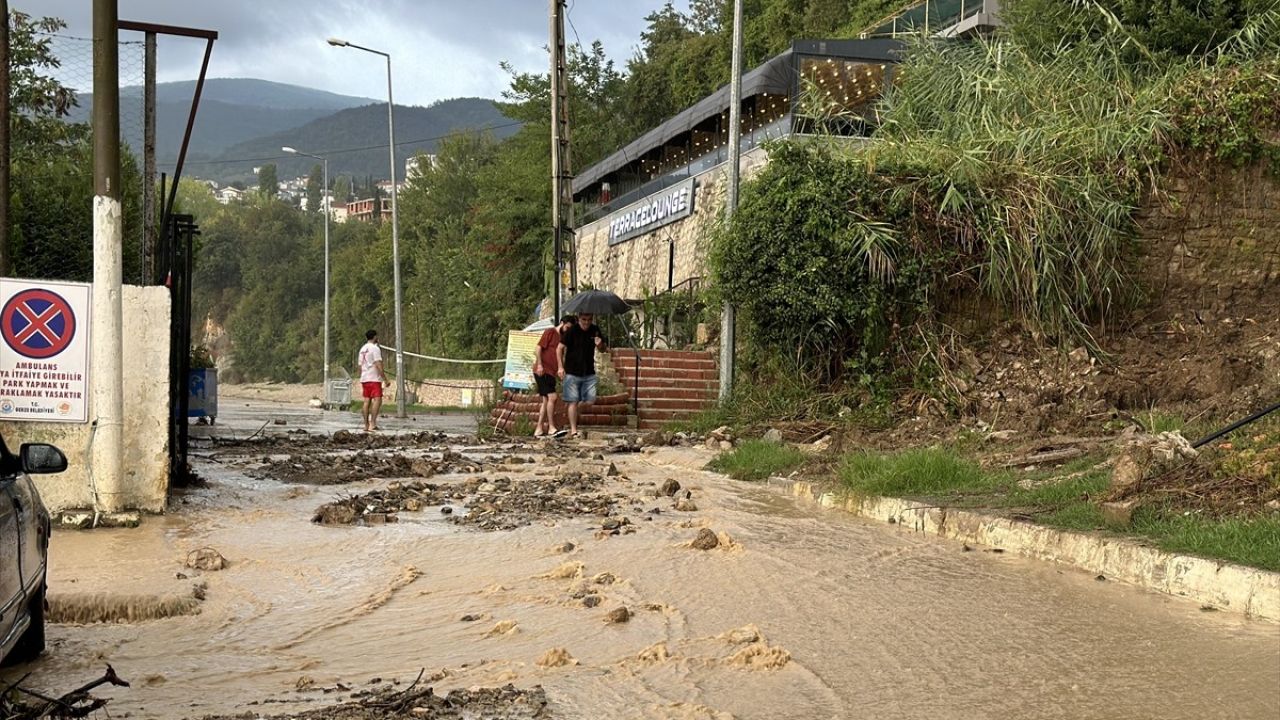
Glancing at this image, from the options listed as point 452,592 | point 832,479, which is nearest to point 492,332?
point 832,479

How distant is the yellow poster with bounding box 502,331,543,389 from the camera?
2159 centimetres

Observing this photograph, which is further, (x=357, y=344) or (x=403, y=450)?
(x=357, y=344)

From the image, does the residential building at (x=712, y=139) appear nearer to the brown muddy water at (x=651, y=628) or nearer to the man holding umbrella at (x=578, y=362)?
the man holding umbrella at (x=578, y=362)

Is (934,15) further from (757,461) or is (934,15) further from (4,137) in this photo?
(4,137)

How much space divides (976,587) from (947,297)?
11358 mm

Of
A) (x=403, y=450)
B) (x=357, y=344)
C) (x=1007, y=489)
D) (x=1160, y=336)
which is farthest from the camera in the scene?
(x=357, y=344)

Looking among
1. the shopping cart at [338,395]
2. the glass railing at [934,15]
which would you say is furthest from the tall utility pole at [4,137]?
the shopping cart at [338,395]

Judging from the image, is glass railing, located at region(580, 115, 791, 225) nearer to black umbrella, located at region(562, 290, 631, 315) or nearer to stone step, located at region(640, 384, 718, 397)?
black umbrella, located at region(562, 290, 631, 315)

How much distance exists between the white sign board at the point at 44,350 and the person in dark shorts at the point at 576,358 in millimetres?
9386

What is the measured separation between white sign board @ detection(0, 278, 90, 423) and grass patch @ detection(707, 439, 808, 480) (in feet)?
21.9

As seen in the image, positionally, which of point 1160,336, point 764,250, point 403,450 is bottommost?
point 403,450

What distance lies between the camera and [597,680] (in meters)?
4.96

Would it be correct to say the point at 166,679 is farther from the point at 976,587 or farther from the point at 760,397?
the point at 760,397

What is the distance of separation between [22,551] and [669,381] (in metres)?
17.0
